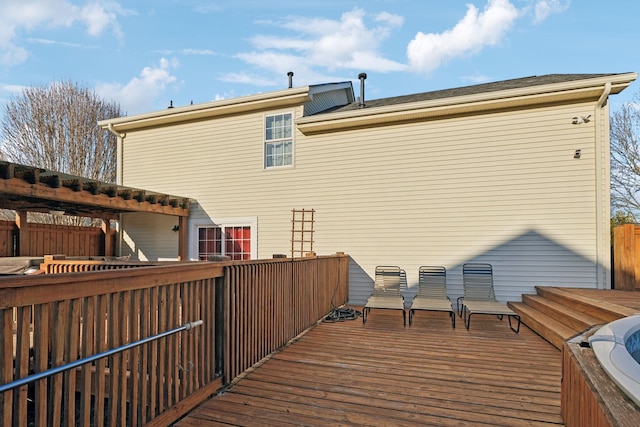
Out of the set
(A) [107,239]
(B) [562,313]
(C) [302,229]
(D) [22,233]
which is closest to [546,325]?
(B) [562,313]

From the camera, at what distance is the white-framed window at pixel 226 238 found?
794cm

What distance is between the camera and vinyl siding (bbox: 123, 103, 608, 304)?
5.87m

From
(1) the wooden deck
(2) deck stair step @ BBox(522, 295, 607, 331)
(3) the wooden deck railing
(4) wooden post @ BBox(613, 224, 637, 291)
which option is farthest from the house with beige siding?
(3) the wooden deck railing

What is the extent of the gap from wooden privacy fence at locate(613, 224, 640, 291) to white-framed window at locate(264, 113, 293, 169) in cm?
607

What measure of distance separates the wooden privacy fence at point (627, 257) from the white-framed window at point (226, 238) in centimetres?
671

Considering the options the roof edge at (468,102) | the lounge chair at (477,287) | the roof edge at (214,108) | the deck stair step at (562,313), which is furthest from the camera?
the roof edge at (214,108)

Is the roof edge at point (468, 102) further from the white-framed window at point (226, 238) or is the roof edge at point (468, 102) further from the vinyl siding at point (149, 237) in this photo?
the vinyl siding at point (149, 237)

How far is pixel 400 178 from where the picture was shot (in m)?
6.85

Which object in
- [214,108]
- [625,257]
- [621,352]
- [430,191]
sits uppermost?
[214,108]

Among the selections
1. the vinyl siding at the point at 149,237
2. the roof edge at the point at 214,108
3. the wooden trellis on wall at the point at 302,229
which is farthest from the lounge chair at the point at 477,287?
the vinyl siding at the point at 149,237

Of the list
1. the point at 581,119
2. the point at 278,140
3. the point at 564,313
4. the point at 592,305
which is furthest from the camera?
the point at 278,140

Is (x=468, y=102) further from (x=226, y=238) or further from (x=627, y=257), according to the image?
(x=226, y=238)

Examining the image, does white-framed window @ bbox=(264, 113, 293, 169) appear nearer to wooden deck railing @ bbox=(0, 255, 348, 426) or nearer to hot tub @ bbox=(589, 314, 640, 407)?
wooden deck railing @ bbox=(0, 255, 348, 426)

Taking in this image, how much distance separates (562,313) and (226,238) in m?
6.61
